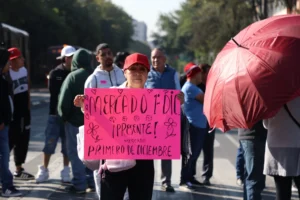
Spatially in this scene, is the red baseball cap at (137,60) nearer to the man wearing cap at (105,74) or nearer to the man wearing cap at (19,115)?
the man wearing cap at (105,74)

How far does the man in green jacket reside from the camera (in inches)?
293

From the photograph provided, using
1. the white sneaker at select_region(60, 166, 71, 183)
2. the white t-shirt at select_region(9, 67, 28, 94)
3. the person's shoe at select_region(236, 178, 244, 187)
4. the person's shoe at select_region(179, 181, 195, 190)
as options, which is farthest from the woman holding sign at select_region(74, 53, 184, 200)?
the white t-shirt at select_region(9, 67, 28, 94)

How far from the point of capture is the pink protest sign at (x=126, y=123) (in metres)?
4.53

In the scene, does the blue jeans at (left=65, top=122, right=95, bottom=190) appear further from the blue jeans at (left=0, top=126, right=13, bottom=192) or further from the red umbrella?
the red umbrella

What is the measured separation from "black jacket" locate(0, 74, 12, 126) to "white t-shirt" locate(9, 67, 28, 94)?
4.28 feet

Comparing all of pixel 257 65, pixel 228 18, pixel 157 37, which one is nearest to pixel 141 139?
pixel 257 65

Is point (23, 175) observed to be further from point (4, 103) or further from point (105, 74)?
point (105, 74)

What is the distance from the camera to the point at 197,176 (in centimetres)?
941

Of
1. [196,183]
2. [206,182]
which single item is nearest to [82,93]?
[196,183]

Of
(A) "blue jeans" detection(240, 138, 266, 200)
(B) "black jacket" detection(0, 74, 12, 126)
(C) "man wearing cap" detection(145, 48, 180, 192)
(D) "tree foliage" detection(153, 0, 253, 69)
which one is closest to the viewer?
(A) "blue jeans" detection(240, 138, 266, 200)

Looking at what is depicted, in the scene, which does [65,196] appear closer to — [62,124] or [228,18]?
[62,124]

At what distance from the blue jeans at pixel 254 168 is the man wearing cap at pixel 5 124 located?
3.05 m

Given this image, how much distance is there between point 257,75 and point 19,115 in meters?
4.94

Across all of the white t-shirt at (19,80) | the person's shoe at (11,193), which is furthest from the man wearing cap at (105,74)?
the white t-shirt at (19,80)
